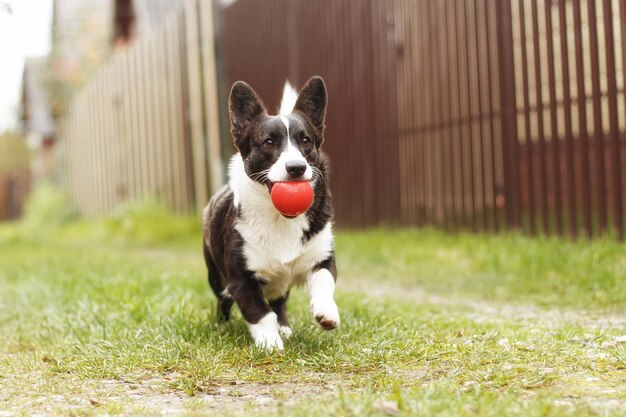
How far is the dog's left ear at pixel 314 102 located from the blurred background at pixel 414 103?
289cm

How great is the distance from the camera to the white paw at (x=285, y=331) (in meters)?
3.77

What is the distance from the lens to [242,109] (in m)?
3.80

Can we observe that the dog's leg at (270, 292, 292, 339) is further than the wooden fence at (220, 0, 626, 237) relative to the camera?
No

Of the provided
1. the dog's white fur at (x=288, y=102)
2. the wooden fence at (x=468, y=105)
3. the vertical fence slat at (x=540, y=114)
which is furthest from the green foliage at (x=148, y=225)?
the dog's white fur at (x=288, y=102)

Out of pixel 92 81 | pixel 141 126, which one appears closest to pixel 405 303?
pixel 141 126

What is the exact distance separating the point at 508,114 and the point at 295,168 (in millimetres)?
3867

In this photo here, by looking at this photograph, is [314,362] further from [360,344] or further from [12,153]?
[12,153]

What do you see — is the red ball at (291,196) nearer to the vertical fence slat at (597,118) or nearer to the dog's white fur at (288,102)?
the dog's white fur at (288,102)

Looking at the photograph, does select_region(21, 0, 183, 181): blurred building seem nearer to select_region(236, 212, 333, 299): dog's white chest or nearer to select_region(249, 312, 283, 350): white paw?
select_region(236, 212, 333, 299): dog's white chest

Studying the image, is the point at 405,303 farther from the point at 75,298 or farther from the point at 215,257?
the point at 75,298

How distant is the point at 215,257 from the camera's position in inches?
162

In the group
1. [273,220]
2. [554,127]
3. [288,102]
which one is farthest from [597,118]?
[273,220]

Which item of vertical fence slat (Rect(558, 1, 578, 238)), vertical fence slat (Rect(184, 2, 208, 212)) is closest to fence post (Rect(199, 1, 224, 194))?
vertical fence slat (Rect(184, 2, 208, 212))

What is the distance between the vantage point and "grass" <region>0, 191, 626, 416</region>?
2744 millimetres
